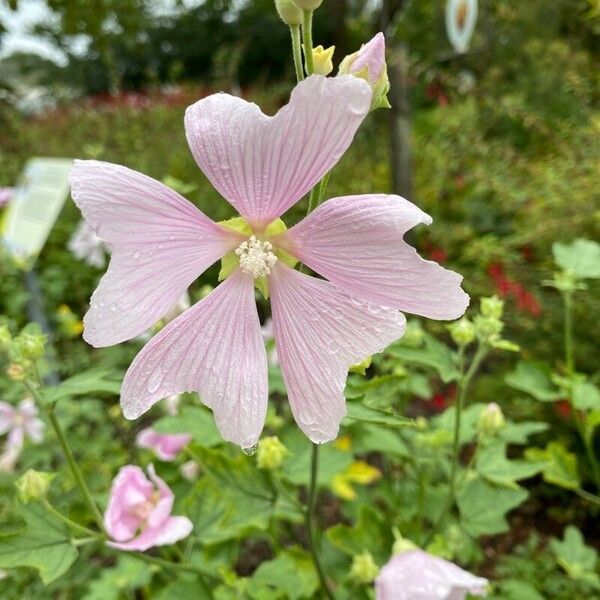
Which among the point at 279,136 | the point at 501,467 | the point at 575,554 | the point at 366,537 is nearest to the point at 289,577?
the point at 366,537

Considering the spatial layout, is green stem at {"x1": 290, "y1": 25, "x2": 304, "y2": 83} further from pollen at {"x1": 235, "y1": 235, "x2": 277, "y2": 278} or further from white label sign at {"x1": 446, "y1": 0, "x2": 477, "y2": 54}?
white label sign at {"x1": 446, "y1": 0, "x2": 477, "y2": 54}

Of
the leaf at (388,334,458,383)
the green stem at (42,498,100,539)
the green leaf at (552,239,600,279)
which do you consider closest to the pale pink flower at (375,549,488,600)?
the leaf at (388,334,458,383)

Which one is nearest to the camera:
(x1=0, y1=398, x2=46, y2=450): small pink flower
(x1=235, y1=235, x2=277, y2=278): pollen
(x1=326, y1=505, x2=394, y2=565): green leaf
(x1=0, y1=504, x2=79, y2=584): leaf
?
(x1=235, y1=235, x2=277, y2=278): pollen

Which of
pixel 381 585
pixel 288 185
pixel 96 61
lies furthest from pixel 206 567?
pixel 96 61

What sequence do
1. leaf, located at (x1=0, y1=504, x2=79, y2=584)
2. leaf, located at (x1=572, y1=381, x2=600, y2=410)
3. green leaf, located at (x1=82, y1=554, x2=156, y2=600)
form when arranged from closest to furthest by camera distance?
leaf, located at (x1=0, y1=504, x2=79, y2=584), leaf, located at (x1=572, y1=381, x2=600, y2=410), green leaf, located at (x1=82, y1=554, x2=156, y2=600)

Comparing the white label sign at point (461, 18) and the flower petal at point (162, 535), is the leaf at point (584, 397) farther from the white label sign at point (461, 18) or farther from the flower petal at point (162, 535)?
the white label sign at point (461, 18)

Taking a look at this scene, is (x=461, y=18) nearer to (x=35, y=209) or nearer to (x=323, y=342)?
(x=35, y=209)
